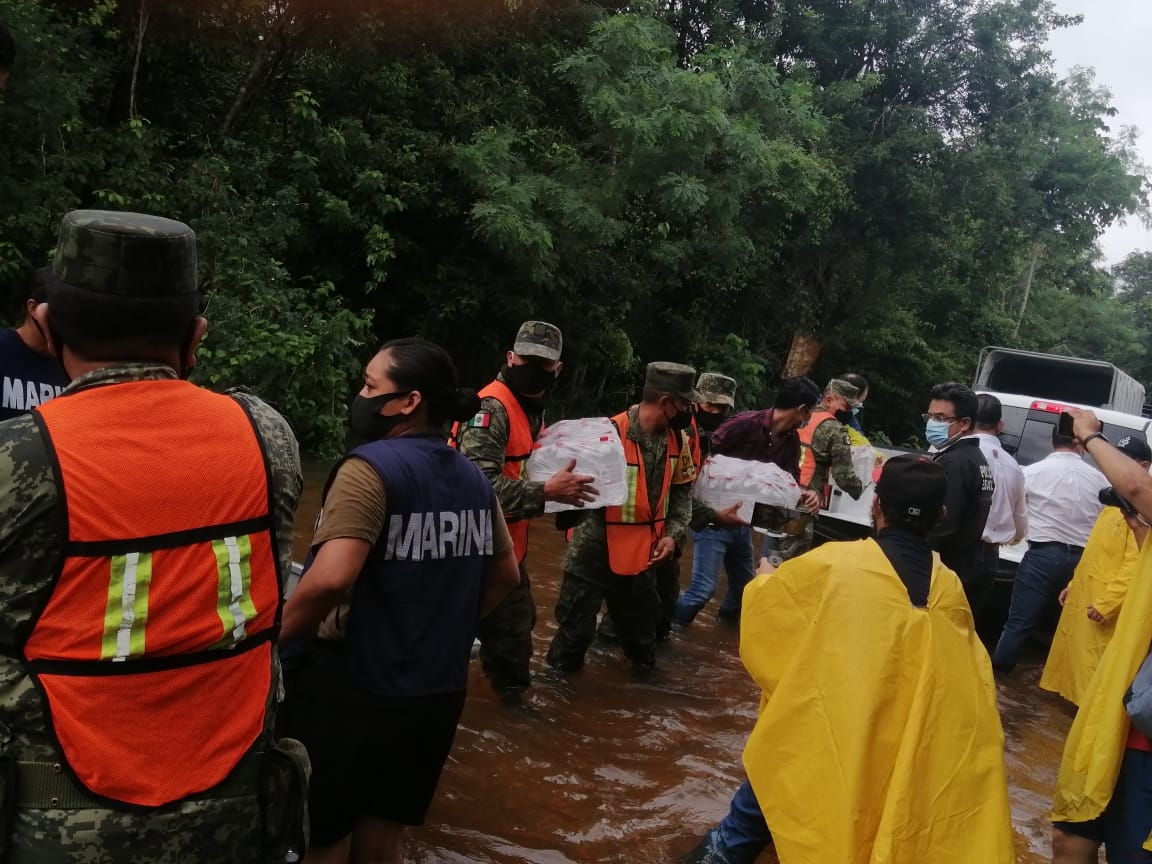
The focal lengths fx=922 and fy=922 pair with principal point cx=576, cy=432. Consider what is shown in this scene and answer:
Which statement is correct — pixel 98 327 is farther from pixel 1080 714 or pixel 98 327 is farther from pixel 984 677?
pixel 1080 714

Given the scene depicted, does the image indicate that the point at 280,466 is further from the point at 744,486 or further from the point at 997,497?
the point at 997,497

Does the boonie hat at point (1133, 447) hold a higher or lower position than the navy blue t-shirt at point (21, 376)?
higher

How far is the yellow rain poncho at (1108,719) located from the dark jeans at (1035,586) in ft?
11.3

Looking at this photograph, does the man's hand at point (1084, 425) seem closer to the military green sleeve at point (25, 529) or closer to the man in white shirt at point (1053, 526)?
the man in white shirt at point (1053, 526)

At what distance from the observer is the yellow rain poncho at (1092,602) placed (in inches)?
211

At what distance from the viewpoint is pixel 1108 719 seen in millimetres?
3002

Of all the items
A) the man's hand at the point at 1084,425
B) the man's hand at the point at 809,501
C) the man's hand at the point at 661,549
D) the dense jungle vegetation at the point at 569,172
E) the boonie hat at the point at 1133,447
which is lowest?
the man's hand at the point at 661,549

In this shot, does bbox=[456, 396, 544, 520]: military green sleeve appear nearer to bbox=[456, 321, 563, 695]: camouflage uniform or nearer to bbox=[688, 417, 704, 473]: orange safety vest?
bbox=[456, 321, 563, 695]: camouflage uniform

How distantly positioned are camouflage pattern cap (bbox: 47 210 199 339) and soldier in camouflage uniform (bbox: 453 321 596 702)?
252 centimetres

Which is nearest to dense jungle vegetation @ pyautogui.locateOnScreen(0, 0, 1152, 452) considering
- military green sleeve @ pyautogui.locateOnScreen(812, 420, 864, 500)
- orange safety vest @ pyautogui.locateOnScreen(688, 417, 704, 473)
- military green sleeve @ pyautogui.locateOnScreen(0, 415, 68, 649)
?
orange safety vest @ pyautogui.locateOnScreen(688, 417, 704, 473)

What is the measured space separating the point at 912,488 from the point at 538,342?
6.73 ft

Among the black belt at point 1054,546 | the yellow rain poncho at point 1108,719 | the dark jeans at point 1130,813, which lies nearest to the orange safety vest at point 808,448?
the black belt at point 1054,546

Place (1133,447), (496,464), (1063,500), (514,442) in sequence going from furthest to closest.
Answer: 1. (1063,500)
2. (1133,447)
3. (514,442)
4. (496,464)

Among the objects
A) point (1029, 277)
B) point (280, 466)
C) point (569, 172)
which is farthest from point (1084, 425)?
point (1029, 277)
